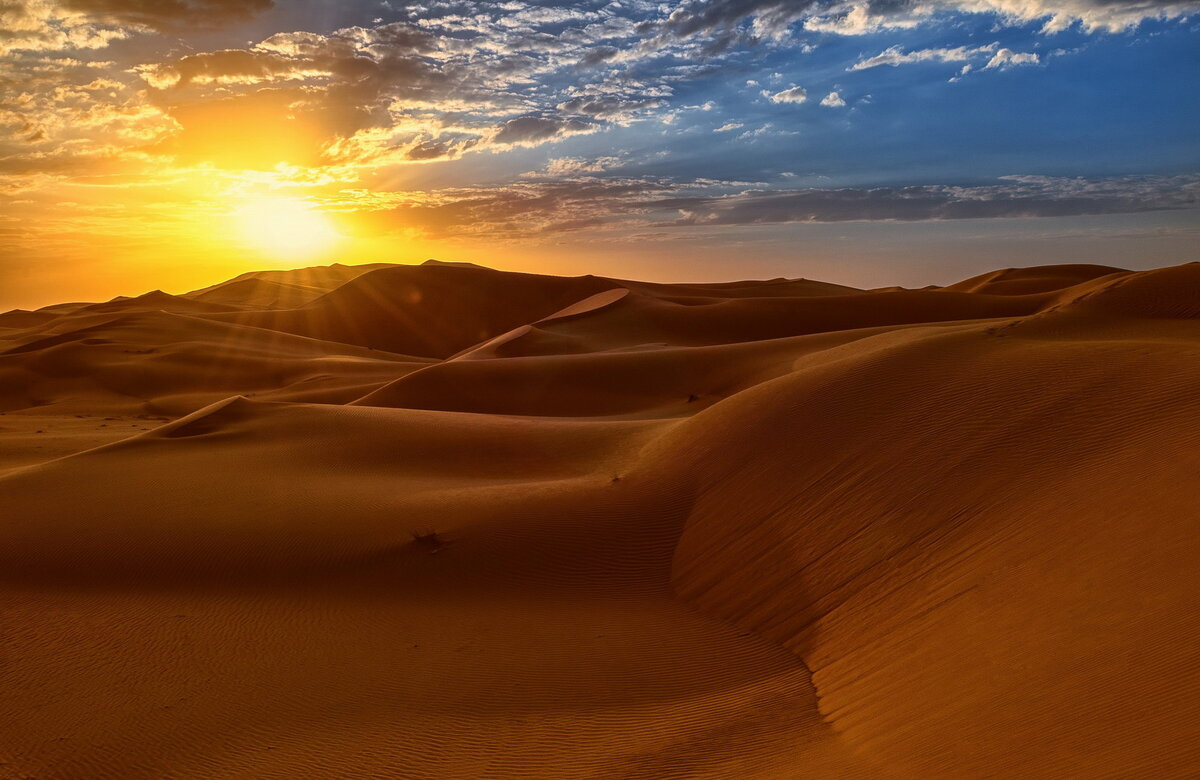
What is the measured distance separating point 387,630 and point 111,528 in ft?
15.5

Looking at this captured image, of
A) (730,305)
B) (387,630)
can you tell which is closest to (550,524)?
(387,630)

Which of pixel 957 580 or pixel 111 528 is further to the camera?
pixel 111 528

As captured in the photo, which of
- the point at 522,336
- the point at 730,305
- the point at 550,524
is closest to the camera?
the point at 550,524

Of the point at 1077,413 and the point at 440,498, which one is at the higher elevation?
the point at 1077,413

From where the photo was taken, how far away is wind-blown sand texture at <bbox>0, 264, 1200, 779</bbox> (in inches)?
206

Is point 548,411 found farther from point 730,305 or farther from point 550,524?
point 730,305

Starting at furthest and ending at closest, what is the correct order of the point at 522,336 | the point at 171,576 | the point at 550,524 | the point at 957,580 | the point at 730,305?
the point at 730,305 → the point at 522,336 → the point at 550,524 → the point at 171,576 → the point at 957,580

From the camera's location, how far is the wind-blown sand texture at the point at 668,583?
5230 millimetres

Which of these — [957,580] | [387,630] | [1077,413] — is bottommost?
[387,630]

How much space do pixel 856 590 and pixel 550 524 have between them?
3.93 m

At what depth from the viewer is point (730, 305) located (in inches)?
1555

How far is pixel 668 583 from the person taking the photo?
8.91 m

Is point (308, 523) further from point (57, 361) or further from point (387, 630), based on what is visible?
point (57, 361)

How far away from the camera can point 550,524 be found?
393 inches
